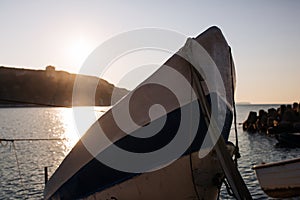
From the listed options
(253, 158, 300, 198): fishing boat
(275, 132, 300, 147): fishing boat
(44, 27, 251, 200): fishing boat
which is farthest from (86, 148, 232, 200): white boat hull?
(275, 132, 300, 147): fishing boat

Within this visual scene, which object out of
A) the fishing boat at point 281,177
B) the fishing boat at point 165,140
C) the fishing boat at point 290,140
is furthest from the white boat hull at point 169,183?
the fishing boat at point 290,140

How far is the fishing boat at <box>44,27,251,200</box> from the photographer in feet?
18.8

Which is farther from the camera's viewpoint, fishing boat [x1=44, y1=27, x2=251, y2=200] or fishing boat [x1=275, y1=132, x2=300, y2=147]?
fishing boat [x1=275, y1=132, x2=300, y2=147]

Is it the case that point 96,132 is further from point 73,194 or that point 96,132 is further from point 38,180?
point 38,180

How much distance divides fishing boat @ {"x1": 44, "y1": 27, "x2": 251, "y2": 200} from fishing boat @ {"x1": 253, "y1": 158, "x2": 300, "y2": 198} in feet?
7.90

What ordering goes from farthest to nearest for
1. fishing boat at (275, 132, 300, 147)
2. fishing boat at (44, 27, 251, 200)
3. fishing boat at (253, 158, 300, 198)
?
fishing boat at (275, 132, 300, 147), fishing boat at (253, 158, 300, 198), fishing boat at (44, 27, 251, 200)

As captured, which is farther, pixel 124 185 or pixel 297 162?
pixel 297 162

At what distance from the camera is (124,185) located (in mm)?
5809

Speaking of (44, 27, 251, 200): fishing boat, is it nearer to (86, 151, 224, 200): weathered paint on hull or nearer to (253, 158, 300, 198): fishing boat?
(86, 151, 224, 200): weathered paint on hull

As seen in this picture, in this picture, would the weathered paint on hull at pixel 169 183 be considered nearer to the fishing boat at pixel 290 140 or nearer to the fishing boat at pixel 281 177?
the fishing boat at pixel 281 177

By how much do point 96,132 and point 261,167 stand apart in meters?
4.27

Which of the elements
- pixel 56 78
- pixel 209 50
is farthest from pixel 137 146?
pixel 56 78

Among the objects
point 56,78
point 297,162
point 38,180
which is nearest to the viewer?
point 297,162

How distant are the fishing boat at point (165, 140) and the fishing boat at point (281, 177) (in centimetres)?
241
